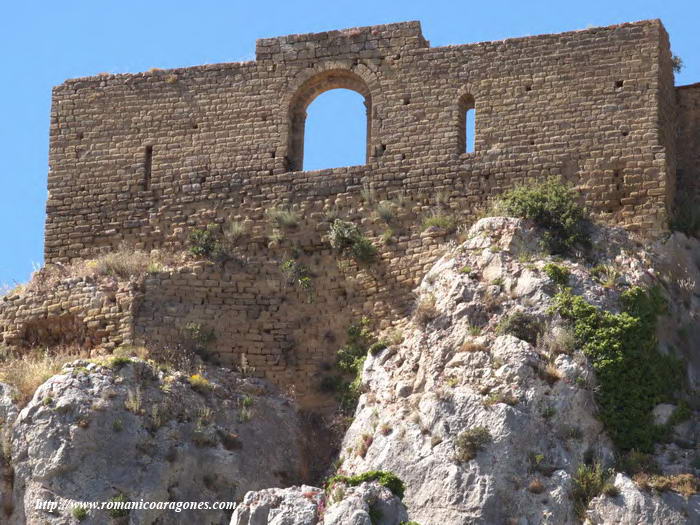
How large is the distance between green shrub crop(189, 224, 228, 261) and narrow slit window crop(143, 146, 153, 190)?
5.02ft

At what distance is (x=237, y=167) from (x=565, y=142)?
573 cm

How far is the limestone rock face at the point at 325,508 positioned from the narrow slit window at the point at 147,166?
9.24m

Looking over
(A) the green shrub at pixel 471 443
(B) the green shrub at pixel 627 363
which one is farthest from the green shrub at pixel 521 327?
(A) the green shrub at pixel 471 443

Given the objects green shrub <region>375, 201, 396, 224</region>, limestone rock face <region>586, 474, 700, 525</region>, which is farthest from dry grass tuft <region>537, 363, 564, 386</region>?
green shrub <region>375, 201, 396, 224</region>

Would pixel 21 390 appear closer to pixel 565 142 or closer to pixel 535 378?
pixel 535 378

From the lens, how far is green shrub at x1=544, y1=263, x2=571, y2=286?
28047 mm

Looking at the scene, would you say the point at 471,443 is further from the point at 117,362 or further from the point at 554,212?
the point at 117,362

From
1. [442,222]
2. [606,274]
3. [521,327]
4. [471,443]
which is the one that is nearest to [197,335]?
[442,222]

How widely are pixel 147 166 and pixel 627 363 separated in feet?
32.7

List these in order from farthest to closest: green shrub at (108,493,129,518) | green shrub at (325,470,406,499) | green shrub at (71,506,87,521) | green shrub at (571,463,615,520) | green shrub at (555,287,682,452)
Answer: green shrub at (555,287,682,452) → green shrub at (108,493,129,518) → green shrub at (71,506,87,521) → green shrub at (571,463,615,520) → green shrub at (325,470,406,499)

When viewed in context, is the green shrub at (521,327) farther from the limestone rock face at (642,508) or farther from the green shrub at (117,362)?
the green shrub at (117,362)

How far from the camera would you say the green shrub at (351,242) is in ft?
99.9

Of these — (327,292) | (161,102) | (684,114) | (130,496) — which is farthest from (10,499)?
(684,114)

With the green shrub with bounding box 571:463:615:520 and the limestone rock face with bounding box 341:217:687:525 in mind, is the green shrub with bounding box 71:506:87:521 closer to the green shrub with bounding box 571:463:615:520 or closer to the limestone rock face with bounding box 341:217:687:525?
the limestone rock face with bounding box 341:217:687:525
